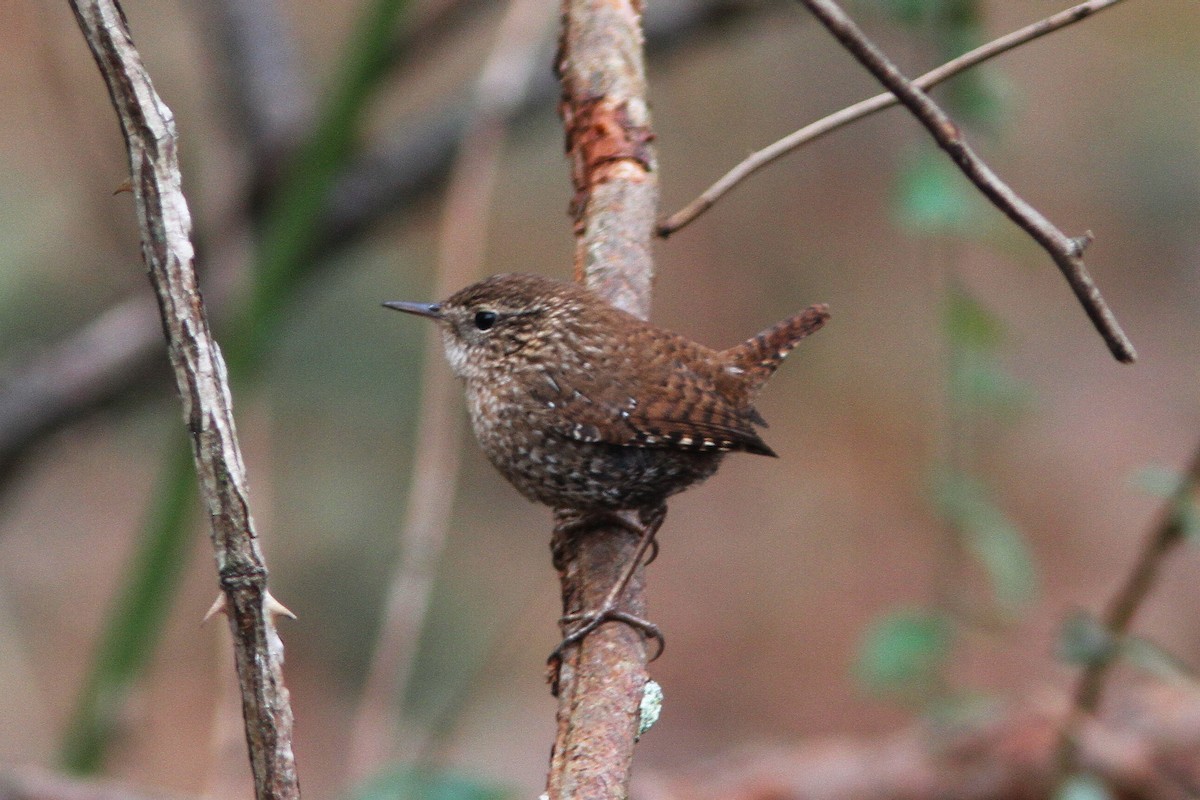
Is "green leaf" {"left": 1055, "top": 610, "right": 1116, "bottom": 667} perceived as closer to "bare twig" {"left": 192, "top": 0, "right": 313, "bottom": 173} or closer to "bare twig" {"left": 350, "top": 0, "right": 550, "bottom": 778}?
"bare twig" {"left": 350, "top": 0, "right": 550, "bottom": 778}

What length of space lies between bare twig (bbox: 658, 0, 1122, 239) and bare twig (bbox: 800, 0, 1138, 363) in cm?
9

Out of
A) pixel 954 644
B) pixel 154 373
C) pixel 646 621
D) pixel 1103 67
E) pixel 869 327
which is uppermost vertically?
pixel 1103 67

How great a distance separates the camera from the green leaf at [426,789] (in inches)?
116

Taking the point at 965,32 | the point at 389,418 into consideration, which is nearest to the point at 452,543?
the point at 389,418

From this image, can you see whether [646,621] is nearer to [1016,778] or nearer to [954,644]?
[954,644]

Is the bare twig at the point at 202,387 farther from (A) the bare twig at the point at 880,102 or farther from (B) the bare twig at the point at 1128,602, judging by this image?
(B) the bare twig at the point at 1128,602

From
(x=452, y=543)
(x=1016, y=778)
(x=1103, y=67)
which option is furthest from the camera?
(x=1103, y=67)

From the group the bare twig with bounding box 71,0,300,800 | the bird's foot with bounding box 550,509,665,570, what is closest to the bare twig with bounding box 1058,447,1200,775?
the bird's foot with bounding box 550,509,665,570

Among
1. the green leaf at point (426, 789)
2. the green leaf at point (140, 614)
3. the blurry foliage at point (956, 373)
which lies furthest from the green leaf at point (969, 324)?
the green leaf at point (140, 614)

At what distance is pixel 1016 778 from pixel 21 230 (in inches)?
191

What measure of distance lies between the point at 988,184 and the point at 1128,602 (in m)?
1.66

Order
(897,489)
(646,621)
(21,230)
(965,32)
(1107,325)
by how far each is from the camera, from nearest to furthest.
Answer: (1107,325)
(646,621)
(965,32)
(21,230)
(897,489)

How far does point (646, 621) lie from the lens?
7.42ft

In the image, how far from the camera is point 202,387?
1.47 m
